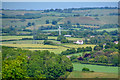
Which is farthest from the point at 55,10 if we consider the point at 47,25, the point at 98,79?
the point at 98,79

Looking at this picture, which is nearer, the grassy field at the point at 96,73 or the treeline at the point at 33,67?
the treeline at the point at 33,67

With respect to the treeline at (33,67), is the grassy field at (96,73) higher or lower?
lower

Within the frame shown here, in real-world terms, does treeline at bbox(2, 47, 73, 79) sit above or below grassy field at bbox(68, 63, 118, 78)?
above

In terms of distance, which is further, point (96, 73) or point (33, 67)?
point (96, 73)

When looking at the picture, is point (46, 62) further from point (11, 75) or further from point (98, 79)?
point (11, 75)

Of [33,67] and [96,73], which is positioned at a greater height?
[33,67]

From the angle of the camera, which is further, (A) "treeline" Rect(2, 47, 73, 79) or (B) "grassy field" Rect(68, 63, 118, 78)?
(B) "grassy field" Rect(68, 63, 118, 78)

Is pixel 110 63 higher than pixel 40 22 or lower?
lower

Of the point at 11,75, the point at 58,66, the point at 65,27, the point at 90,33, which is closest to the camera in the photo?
the point at 11,75
